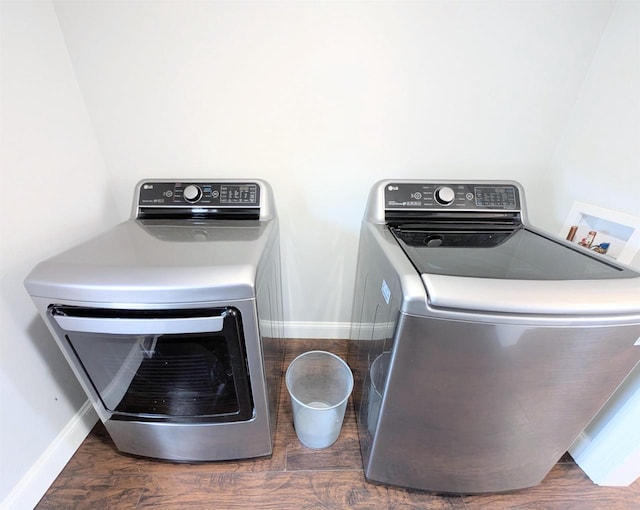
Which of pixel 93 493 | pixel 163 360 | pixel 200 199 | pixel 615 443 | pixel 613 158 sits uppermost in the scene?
pixel 613 158

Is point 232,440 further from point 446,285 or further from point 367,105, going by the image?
point 367,105

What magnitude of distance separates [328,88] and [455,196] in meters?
0.67

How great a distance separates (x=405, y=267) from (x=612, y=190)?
95 centimetres

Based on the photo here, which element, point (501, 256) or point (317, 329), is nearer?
point (501, 256)

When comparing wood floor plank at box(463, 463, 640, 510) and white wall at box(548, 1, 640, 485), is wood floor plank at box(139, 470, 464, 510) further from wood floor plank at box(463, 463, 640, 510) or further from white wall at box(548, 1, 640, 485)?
white wall at box(548, 1, 640, 485)

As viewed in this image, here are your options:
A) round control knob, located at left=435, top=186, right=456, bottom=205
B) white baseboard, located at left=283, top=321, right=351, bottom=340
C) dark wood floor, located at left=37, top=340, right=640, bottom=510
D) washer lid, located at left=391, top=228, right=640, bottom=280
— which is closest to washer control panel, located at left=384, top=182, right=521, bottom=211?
round control knob, located at left=435, top=186, right=456, bottom=205

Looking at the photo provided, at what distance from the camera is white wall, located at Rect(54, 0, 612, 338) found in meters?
1.06

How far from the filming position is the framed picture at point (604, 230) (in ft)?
3.20

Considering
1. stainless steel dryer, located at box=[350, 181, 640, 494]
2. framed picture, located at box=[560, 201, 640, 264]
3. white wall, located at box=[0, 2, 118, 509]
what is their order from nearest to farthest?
stainless steel dryer, located at box=[350, 181, 640, 494] → white wall, located at box=[0, 2, 118, 509] → framed picture, located at box=[560, 201, 640, 264]

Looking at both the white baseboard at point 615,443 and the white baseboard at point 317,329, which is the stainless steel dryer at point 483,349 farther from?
the white baseboard at point 317,329

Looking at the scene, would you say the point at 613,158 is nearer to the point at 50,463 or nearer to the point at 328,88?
the point at 328,88

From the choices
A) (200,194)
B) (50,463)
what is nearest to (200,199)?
(200,194)

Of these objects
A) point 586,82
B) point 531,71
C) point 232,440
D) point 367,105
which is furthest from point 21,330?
point 586,82

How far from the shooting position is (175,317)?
71cm
